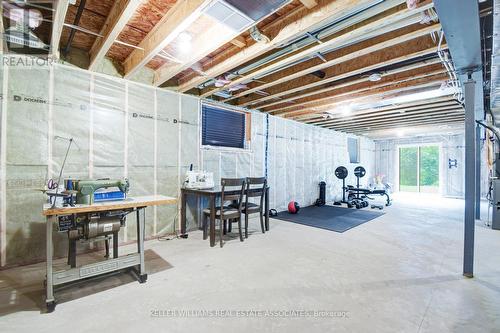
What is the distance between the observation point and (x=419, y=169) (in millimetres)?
9430

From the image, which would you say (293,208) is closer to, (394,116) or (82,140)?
(394,116)

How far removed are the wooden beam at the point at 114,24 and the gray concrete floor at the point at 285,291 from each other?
7.90 feet

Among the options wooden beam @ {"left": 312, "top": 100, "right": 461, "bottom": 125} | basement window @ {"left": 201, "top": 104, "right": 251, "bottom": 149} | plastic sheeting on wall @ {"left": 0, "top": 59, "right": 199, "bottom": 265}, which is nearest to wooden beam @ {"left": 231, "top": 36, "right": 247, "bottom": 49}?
plastic sheeting on wall @ {"left": 0, "top": 59, "right": 199, "bottom": 265}

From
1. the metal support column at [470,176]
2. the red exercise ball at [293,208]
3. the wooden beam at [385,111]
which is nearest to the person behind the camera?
the metal support column at [470,176]

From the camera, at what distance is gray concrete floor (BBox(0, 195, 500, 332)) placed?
1629 mm

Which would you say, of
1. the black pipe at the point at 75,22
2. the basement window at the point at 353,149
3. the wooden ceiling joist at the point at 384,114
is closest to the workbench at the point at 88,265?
the black pipe at the point at 75,22

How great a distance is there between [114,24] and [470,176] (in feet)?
12.7

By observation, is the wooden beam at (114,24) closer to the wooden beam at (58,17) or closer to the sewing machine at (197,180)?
the wooden beam at (58,17)

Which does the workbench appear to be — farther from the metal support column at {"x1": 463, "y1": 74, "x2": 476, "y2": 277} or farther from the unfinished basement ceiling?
the metal support column at {"x1": 463, "y1": 74, "x2": 476, "y2": 277}

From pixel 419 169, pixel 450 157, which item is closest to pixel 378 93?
pixel 450 157

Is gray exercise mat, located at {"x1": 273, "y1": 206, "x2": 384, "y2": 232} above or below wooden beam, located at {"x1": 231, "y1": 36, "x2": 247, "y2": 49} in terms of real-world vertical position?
below

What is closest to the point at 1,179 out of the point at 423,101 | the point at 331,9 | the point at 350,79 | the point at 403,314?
the point at 331,9

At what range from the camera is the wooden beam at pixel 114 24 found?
1.83m

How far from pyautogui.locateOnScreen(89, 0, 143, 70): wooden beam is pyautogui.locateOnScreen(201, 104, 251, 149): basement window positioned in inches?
70.9
